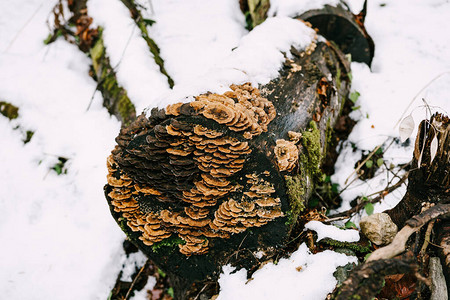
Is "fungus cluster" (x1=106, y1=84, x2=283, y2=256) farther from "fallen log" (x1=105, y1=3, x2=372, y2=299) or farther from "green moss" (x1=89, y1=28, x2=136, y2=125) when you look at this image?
"green moss" (x1=89, y1=28, x2=136, y2=125)

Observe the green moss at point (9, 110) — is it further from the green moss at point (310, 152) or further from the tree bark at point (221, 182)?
the green moss at point (310, 152)

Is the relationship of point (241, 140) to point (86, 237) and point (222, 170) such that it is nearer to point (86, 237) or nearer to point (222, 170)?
point (222, 170)

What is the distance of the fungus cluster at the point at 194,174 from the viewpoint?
2326mm

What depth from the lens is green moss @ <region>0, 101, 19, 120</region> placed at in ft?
16.3

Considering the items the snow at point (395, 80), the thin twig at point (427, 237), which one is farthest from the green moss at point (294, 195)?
the snow at point (395, 80)

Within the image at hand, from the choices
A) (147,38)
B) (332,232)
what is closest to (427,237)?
(332,232)

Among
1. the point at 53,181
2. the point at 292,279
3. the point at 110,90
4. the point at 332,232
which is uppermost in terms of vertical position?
the point at 110,90

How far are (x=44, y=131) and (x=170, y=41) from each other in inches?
99.7

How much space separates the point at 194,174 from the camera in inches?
98.3

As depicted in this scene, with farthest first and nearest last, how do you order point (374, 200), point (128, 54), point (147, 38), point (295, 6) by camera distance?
point (147, 38) < point (128, 54) < point (295, 6) < point (374, 200)

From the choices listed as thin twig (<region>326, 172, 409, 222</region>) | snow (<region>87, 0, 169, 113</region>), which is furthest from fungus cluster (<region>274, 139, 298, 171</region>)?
snow (<region>87, 0, 169, 113</region>)

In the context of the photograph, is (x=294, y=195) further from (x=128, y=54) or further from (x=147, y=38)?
(x=147, y=38)

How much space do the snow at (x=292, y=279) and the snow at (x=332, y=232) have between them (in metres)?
0.15

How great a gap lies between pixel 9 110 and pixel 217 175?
4.44 meters
